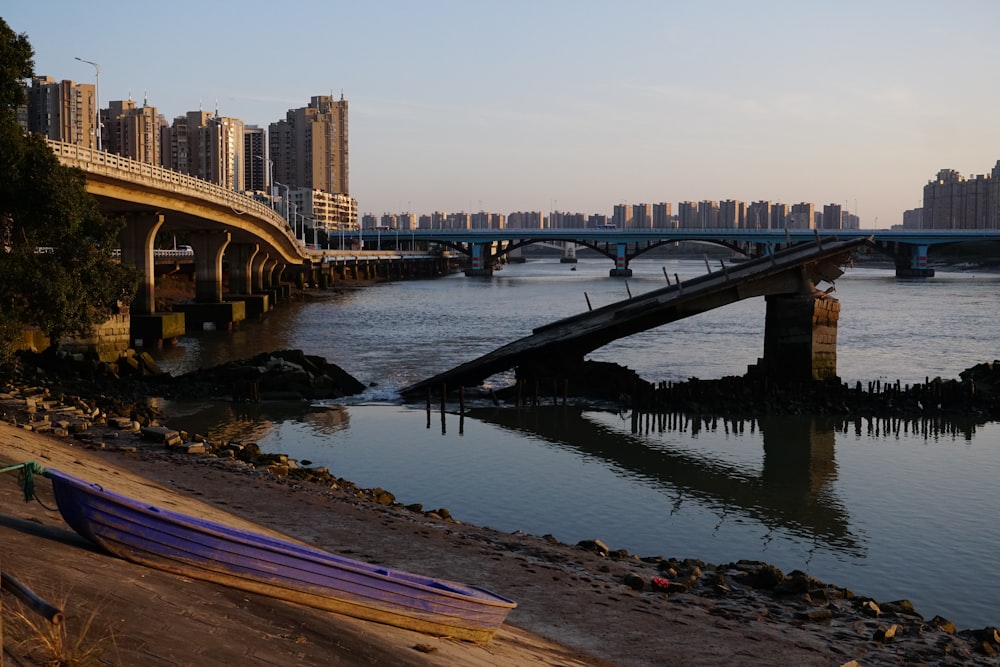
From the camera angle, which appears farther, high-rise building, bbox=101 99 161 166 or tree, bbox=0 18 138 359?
high-rise building, bbox=101 99 161 166

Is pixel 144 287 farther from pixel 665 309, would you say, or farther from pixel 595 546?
pixel 595 546

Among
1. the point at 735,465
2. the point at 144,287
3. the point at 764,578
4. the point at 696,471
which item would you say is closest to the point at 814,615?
the point at 764,578

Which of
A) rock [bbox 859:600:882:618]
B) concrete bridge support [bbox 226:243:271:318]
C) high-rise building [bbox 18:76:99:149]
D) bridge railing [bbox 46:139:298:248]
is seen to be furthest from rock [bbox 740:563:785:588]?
high-rise building [bbox 18:76:99:149]

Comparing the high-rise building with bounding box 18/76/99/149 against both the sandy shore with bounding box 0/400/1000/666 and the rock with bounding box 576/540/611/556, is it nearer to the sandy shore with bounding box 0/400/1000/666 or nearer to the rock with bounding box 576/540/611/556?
the sandy shore with bounding box 0/400/1000/666

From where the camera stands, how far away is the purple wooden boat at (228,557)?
9516mm

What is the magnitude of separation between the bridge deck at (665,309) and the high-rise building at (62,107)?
4418 inches

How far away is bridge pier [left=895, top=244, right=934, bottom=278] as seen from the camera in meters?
158

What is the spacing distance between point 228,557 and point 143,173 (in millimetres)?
44487

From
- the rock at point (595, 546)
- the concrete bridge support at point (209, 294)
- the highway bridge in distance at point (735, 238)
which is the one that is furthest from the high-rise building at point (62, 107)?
the rock at point (595, 546)

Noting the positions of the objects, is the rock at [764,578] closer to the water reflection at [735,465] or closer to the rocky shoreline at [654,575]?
the rocky shoreline at [654,575]

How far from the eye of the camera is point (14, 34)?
27.2 metres

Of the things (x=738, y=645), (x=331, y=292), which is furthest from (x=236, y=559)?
(x=331, y=292)

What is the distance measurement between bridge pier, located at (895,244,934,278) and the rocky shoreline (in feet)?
498

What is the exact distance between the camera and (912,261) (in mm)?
159875
